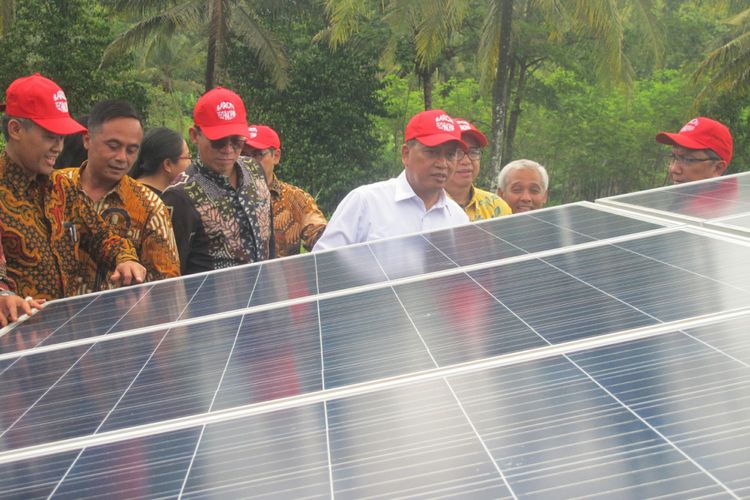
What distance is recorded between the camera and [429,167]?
5879 millimetres

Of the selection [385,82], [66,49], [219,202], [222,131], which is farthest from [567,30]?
[219,202]

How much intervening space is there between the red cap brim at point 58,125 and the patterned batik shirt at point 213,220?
0.83 m

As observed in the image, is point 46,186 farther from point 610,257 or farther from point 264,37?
point 264,37

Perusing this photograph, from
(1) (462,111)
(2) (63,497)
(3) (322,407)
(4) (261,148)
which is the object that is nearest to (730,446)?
(3) (322,407)

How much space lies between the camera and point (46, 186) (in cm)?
455

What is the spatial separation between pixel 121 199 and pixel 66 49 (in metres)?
22.1

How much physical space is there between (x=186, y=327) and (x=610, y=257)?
63.3 inches

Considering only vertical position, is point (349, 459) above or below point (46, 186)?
below

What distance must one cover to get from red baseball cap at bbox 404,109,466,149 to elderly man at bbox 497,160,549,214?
131cm

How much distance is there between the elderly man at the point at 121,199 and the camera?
191 inches

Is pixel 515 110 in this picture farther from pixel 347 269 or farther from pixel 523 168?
pixel 347 269

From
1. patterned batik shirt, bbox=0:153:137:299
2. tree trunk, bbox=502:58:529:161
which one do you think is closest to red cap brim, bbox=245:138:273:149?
patterned batik shirt, bbox=0:153:137:299

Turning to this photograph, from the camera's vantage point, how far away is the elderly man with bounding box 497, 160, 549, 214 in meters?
7.21

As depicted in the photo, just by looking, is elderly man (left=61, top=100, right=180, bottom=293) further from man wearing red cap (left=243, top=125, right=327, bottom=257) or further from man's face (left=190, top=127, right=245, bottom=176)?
man wearing red cap (left=243, top=125, right=327, bottom=257)
